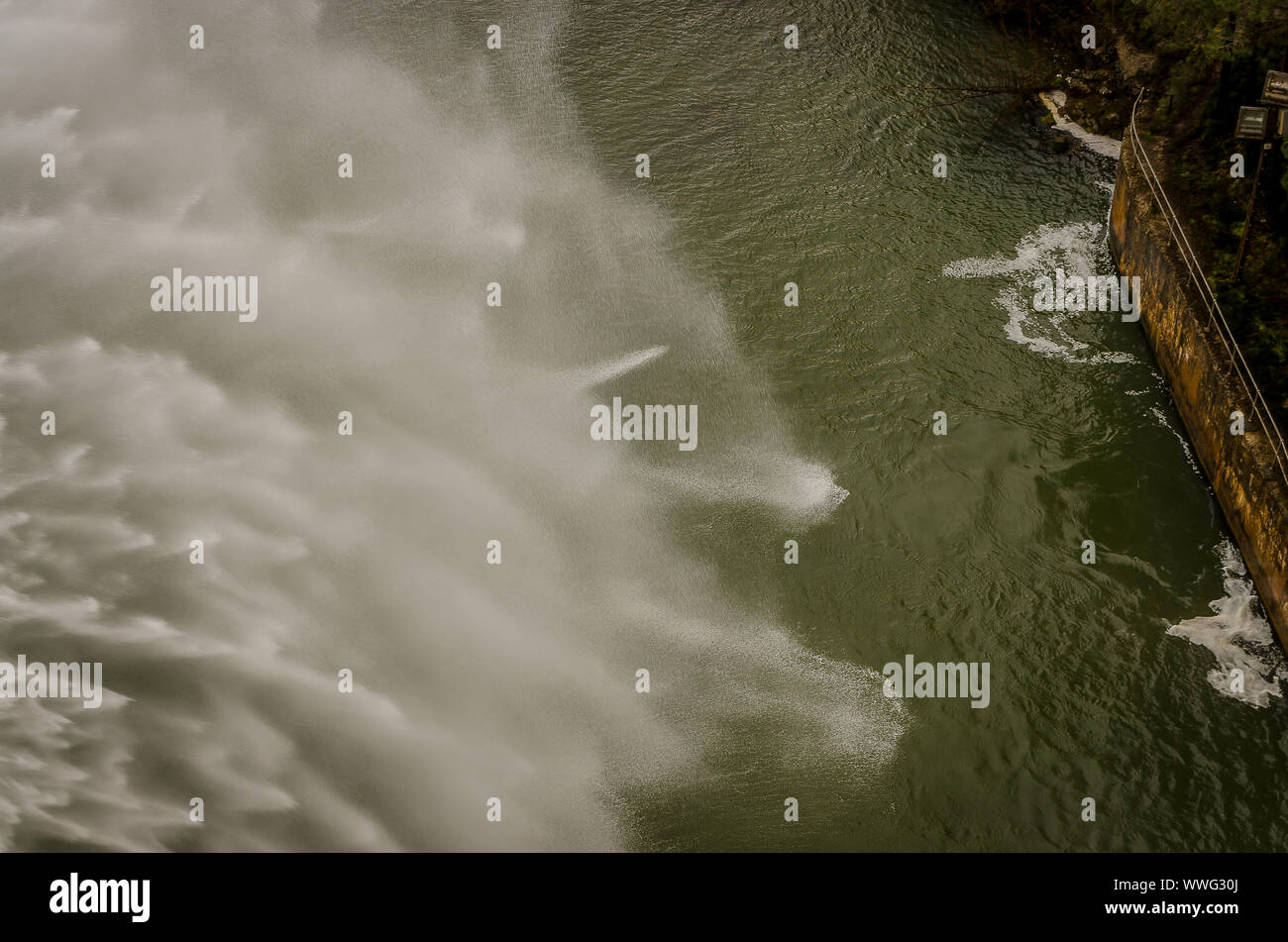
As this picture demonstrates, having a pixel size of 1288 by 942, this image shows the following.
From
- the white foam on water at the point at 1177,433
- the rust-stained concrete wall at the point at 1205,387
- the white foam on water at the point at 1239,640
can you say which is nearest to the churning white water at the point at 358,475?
the white foam on water at the point at 1239,640

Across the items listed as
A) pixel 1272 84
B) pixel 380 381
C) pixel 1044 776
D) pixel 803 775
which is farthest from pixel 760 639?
pixel 1272 84

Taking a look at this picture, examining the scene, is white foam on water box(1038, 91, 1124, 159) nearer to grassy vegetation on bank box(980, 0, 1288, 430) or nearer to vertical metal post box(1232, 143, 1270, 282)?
grassy vegetation on bank box(980, 0, 1288, 430)

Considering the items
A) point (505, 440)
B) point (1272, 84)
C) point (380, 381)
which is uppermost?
point (1272, 84)

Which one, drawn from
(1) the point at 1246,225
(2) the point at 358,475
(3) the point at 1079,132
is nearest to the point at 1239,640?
(1) the point at 1246,225

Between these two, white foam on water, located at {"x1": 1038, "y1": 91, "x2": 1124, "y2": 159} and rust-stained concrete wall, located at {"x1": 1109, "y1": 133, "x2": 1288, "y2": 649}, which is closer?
rust-stained concrete wall, located at {"x1": 1109, "y1": 133, "x2": 1288, "y2": 649}

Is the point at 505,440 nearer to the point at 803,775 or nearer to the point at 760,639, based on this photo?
the point at 760,639

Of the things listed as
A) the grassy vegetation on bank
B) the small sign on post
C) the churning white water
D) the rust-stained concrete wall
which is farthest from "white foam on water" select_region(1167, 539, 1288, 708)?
the small sign on post

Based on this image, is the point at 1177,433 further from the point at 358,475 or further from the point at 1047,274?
the point at 358,475
